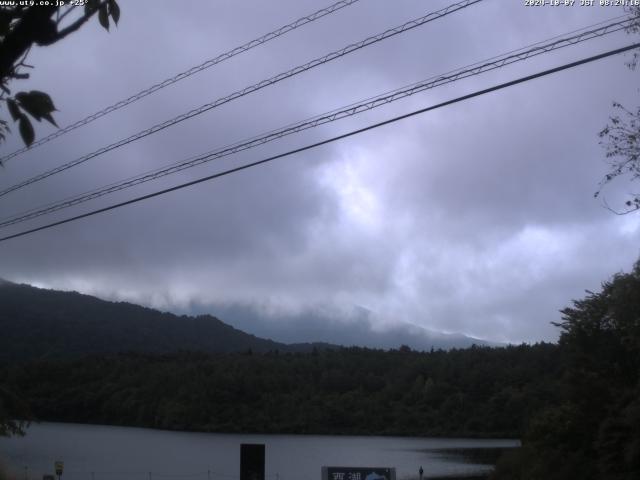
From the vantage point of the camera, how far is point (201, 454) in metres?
71.2

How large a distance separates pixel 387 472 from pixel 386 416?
322 feet

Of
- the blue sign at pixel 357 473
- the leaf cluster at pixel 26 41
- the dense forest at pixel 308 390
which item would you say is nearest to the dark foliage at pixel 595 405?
the blue sign at pixel 357 473

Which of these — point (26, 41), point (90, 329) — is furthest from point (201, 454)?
point (26, 41)

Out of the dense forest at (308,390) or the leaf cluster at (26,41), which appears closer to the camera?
the leaf cluster at (26,41)

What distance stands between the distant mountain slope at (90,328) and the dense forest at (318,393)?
18.1ft

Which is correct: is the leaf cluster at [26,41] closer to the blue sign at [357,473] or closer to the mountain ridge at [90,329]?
the blue sign at [357,473]

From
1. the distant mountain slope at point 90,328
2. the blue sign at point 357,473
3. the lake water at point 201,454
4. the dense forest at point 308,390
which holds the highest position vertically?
the distant mountain slope at point 90,328

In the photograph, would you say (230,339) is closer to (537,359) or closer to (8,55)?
(537,359)

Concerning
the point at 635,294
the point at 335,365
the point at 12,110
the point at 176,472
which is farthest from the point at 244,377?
the point at 12,110

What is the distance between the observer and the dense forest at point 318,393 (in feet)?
324

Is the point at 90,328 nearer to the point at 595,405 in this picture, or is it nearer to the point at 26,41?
the point at 595,405

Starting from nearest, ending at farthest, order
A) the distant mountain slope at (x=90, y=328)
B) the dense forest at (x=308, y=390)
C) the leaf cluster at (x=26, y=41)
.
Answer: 1. the leaf cluster at (x=26, y=41)
2. the distant mountain slope at (x=90, y=328)
3. the dense forest at (x=308, y=390)

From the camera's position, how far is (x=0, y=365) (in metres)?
55.8

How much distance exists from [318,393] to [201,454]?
45.1 meters
